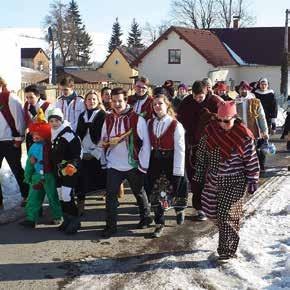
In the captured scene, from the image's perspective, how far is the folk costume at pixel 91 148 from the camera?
7527 millimetres

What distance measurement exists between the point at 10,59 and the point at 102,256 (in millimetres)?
14973

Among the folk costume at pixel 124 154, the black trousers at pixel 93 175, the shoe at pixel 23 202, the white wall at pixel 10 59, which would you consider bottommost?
the shoe at pixel 23 202

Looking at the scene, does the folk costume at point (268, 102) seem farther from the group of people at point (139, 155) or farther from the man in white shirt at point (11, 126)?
the man in white shirt at point (11, 126)

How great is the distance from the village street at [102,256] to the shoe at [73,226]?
0.09m

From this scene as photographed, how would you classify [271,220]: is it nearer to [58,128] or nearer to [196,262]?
[196,262]

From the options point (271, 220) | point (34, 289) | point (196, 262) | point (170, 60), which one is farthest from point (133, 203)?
point (170, 60)

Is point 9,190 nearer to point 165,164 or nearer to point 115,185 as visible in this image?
point 115,185

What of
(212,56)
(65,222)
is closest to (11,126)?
(65,222)

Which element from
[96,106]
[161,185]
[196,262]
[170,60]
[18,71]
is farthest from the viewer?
[170,60]

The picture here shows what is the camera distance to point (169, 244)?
6211 millimetres

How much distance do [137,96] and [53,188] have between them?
2.40 metres

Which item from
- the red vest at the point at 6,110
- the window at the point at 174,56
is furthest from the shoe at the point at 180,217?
the window at the point at 174,56

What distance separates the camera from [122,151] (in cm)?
647

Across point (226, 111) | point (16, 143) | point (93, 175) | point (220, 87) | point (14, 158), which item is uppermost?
point (220, 87)
